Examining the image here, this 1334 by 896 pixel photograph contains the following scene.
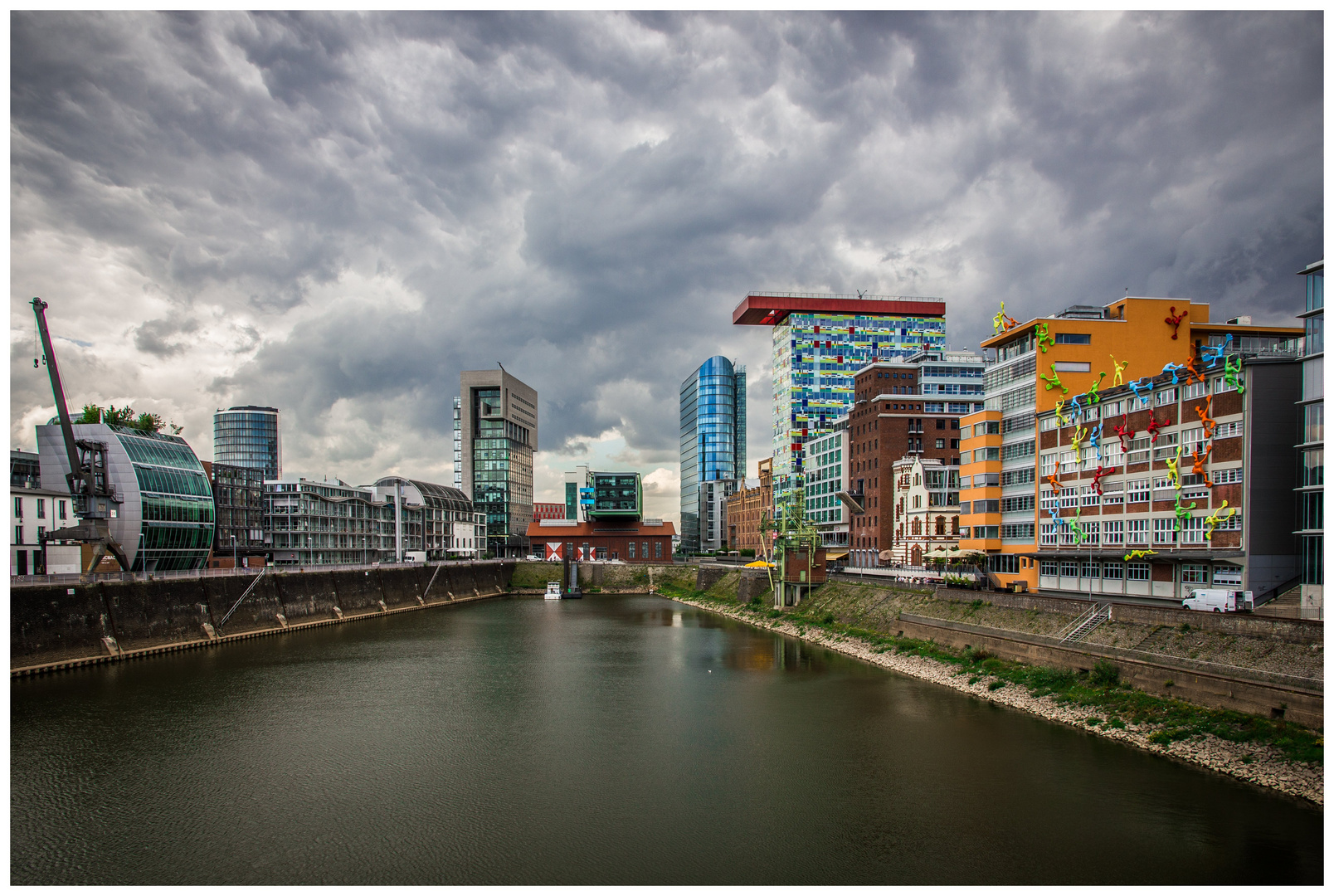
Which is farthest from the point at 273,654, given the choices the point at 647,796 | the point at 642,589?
the point at 642,589

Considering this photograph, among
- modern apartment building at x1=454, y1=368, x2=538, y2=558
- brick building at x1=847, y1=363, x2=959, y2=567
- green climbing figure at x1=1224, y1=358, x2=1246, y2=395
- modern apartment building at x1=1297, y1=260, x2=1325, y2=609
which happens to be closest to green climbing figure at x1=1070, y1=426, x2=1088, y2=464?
green climbing figure at x1=1224, y1=358, x2=1246, y2=395

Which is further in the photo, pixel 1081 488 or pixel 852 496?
pixel 852 496

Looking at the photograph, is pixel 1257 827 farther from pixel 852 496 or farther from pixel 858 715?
pixel 852 496

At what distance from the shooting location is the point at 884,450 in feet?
299

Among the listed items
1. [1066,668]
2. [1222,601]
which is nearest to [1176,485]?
[1222,601]

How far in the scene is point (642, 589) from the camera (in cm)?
12431

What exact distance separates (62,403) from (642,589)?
273ft

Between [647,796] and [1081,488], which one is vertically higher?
[1081,488]

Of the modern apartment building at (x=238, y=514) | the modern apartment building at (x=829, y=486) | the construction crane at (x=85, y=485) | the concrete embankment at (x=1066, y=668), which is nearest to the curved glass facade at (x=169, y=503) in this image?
the construction crane at (x=85, y=485)

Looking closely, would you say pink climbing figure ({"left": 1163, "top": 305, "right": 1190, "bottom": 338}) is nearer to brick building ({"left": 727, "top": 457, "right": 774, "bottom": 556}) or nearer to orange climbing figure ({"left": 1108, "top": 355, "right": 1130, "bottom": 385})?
orange climbing figure ({"left": 1108, "top": 355, "right": 1130, "bottom": 385})

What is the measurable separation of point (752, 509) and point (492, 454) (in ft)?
200

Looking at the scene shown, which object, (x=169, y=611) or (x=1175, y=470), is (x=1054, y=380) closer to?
(x=1175, y=470)

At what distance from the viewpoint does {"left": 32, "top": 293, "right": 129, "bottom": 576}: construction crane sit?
54094 mm

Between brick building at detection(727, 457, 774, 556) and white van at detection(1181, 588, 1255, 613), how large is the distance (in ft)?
310
